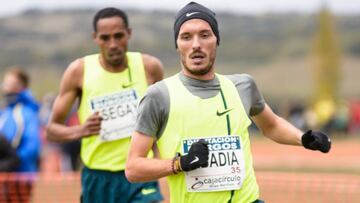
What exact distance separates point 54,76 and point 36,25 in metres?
12.8

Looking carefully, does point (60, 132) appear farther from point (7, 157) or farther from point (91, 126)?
point (7, 157)

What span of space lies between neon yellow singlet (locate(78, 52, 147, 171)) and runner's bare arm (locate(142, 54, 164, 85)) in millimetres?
45

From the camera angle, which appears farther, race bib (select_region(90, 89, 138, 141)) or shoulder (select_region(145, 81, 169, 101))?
race bib (select_region(90, 89, 138, 141))

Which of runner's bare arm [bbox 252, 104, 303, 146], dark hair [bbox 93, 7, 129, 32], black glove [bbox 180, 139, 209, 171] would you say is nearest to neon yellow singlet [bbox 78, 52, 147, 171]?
dark hair [bbox 93, 7, 129, 32]

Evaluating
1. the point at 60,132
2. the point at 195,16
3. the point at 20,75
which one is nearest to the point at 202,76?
the point at 195,16

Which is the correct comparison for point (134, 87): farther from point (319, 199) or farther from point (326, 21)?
point (326, 21)

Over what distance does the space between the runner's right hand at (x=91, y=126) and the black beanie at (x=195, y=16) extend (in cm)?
186

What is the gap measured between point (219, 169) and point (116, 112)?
82.6 inches

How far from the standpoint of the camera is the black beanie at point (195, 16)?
5.33 metres

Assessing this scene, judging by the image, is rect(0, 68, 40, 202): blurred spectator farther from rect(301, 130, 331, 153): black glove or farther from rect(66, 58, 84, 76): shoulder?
rect(301, 130, 331, 153): black glove

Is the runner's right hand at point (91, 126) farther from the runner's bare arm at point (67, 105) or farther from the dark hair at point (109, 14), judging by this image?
the dark hair at point (109, 14)

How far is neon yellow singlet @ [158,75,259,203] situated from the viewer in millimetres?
5238

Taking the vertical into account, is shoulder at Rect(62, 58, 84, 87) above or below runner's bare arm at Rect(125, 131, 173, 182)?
above

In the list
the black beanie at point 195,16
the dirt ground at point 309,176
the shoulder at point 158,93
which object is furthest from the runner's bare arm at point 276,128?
the dirt ground at point 309,176
